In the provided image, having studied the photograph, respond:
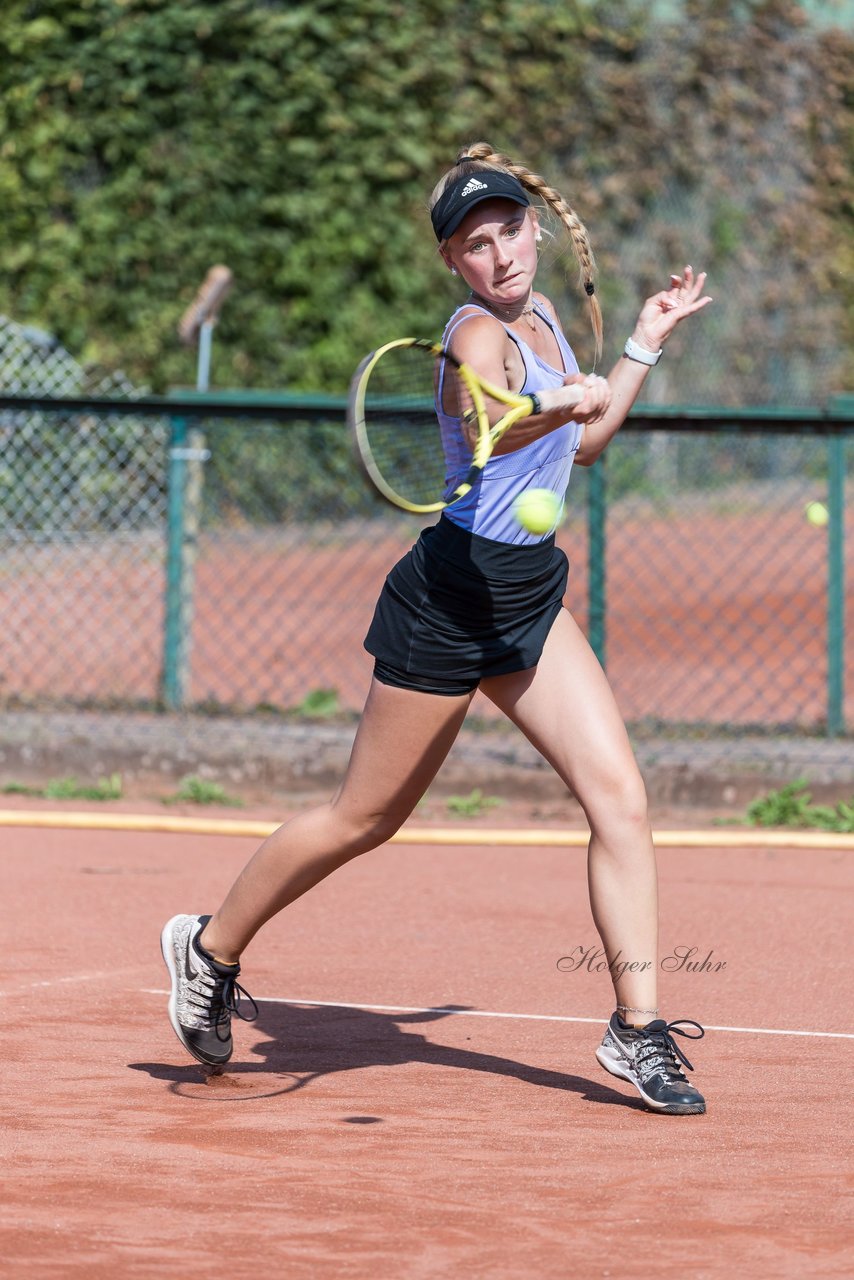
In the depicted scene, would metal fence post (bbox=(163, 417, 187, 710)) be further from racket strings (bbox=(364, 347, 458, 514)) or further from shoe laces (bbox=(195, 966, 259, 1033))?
shoe laces (bbox=(195, 966, 259, 1033))

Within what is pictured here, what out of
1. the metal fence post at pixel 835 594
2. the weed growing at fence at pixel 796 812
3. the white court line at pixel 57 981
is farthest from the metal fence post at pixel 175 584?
the white court line at pixel 57 981

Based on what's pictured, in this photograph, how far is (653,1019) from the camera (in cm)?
414

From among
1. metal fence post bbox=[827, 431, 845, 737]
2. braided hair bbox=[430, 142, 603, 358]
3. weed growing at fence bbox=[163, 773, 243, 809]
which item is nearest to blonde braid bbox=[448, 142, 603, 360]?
braided hair bbox=[430, 142, 603, 358]

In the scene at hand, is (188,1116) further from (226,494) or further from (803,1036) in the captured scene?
(226,494)

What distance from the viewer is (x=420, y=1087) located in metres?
4.27

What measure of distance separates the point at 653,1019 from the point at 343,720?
4.55m

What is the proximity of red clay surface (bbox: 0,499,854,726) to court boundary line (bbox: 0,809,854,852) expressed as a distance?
1.39 meters

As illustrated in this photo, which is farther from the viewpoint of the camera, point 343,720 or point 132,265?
point 132,265

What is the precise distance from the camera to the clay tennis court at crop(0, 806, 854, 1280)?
10.6 ft

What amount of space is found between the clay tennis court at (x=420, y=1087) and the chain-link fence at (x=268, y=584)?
197cm

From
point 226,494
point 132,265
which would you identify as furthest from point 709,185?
point 226,494

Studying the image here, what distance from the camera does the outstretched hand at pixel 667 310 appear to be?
168 inches

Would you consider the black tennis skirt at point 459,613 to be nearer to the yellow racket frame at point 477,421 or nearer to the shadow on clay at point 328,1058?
the yellow racket frame at point 477,421

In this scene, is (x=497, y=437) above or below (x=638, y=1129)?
above
